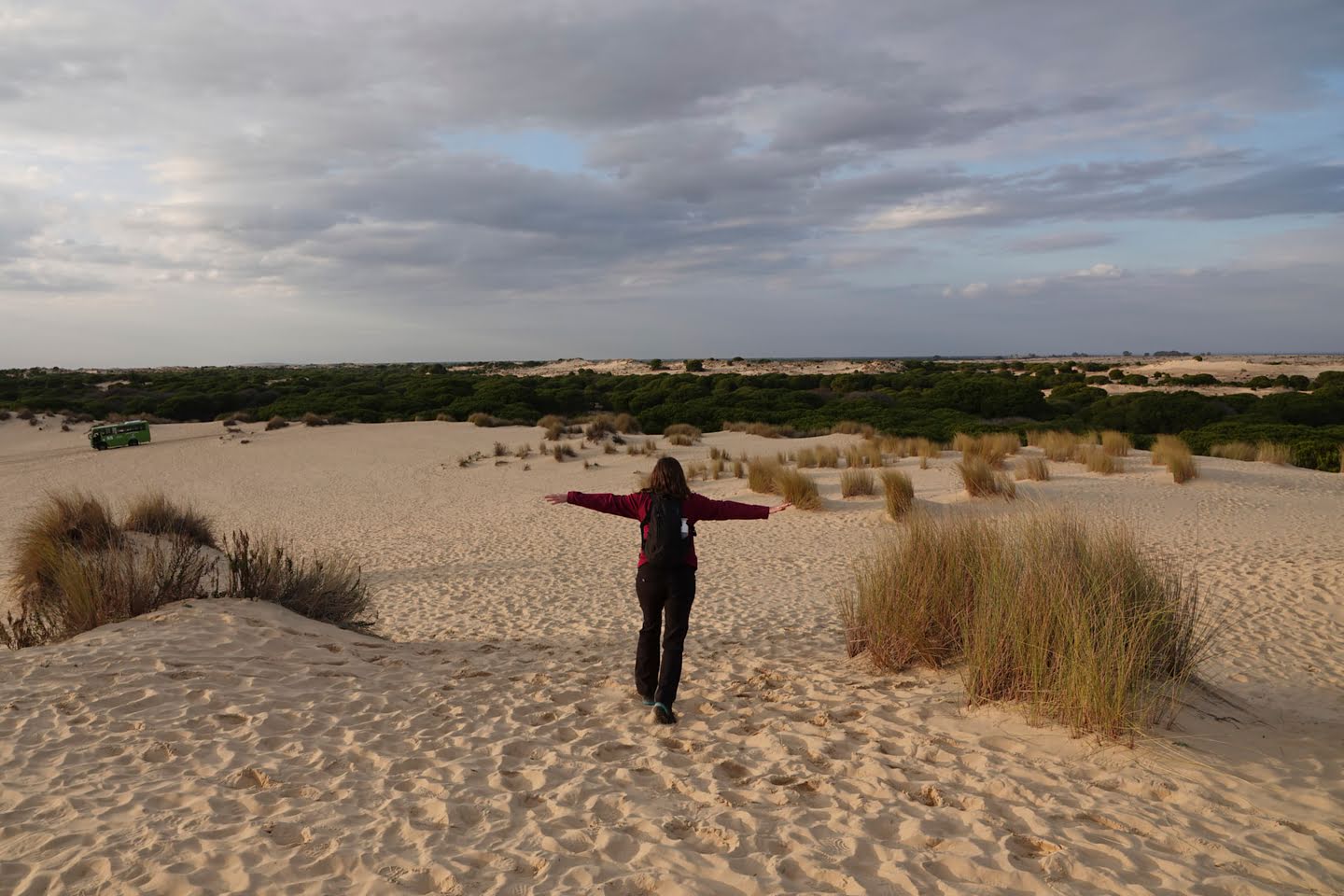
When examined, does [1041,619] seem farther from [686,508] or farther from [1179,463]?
[1179,463]

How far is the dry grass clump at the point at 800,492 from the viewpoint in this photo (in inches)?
656

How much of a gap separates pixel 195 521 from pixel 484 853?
1079cm

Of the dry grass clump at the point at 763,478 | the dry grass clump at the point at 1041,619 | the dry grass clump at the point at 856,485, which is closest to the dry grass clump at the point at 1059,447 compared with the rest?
the dry grass clump at the point at 856,485

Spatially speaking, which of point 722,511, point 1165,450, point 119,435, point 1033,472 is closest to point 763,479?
point 1033,472

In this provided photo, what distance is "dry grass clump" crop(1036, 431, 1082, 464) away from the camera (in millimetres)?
20719

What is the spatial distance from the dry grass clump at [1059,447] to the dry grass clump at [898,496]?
281 inches

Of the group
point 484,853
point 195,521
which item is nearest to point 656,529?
point 484,853

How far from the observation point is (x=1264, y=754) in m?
4.61

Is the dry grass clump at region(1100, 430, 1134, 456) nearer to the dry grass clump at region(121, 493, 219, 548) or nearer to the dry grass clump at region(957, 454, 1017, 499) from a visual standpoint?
the dry grass clump at region(957, 454, 1017, 499)

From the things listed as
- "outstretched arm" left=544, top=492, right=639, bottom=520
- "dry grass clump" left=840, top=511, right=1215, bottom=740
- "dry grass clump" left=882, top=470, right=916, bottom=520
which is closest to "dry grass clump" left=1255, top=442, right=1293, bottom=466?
"dry grass clump" left=882, top=470, right=916, bottom=520

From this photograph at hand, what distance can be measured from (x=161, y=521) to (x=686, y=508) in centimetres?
1001

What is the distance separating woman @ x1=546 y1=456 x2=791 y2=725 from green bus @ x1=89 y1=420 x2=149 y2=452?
33.7 m

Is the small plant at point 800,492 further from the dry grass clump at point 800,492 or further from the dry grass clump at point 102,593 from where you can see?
the dry grass clump at point 102,593

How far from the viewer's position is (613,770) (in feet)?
15.0
